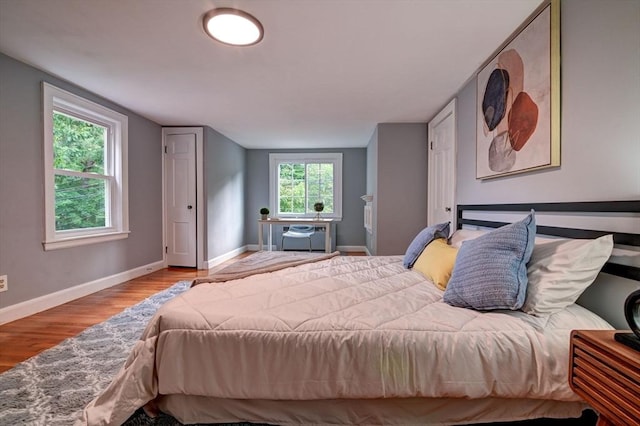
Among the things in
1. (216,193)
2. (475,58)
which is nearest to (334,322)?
(475,58)

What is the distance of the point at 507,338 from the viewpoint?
1.05m

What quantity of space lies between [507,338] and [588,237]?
2.29 feet

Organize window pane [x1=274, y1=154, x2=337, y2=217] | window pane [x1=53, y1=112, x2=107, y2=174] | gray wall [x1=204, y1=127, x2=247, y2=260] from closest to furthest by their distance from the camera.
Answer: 1. window pane [x1=53, y1=112, x2=107, y2=174]
2. gray wall [x1=204, y1=127, x2=247, y2=260]
3. window pane [x1=274, y1=154, x2=337, y2=217]

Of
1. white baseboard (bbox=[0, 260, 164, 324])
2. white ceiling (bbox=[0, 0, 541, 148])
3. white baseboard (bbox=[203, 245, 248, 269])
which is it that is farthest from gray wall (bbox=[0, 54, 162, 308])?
white baseboard (bbox=[203, 245, 248, 269])

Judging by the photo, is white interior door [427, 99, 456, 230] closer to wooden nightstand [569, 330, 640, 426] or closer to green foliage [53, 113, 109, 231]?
wooden nightstand [569, 330, 640, 426]

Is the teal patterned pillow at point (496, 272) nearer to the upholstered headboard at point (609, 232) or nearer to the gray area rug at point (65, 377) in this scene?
the upholstered headboard at point (609, 232)

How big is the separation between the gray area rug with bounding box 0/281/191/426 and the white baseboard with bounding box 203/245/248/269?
7.00ft

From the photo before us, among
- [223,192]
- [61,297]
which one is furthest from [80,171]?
[223,192]

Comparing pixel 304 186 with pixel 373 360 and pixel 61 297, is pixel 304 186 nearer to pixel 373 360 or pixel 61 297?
pixel 61 297

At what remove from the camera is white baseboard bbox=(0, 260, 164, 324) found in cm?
232

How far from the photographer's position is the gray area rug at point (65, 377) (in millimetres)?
1324

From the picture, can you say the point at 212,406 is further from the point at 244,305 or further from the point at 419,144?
the point at 419,144

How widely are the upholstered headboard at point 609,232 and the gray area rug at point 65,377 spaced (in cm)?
209

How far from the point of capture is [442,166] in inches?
132
